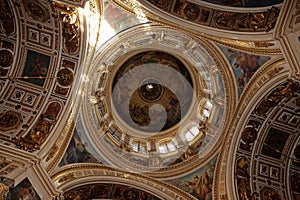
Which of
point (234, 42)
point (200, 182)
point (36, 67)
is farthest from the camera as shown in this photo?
point (200, 182)

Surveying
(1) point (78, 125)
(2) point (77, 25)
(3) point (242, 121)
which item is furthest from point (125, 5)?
(3) point (242, 121)

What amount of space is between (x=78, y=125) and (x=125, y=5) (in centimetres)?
451

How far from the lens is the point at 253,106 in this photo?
51.6 ft

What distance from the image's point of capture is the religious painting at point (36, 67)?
1353 centimetres

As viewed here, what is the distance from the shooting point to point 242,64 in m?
16.0

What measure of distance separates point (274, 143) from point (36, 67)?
8603mm

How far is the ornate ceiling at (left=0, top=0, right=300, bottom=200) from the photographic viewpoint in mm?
12773

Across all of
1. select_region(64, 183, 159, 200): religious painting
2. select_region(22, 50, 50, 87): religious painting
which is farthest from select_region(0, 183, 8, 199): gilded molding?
select_region(64, 183, 159, 200): religious painting

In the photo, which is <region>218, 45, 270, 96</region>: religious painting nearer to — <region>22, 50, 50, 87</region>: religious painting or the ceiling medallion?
the ceiling medallion

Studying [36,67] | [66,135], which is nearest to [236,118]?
[66,135]

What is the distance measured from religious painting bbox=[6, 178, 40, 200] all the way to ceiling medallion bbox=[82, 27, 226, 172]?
4.98 metres

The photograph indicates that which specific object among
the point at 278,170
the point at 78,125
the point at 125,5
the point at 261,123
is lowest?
the point at 278,170

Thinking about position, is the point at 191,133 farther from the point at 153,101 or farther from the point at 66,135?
the point at 66,135

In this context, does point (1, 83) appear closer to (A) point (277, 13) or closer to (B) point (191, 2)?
(B) point (191, 2)
